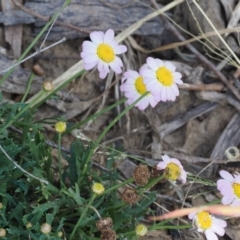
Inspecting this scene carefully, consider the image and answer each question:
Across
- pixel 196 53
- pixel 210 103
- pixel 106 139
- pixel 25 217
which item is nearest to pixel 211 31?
pixel 196 53

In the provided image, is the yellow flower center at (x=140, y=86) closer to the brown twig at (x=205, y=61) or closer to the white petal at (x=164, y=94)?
the white petal at (x=164, y=94)

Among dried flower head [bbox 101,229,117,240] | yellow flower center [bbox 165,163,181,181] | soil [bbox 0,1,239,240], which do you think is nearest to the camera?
dried flower head [bbox 101,229,117,240]

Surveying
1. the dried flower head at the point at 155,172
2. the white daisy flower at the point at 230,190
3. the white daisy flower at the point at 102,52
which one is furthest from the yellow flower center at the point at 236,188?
the white daisy flower at the point at 102,52

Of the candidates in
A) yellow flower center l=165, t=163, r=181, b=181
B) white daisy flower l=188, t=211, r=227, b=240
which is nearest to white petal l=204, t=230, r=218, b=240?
white daisy flower l=188, t=211, r=227, b=240

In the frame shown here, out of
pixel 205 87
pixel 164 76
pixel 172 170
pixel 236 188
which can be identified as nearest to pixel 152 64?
pixel 164 76

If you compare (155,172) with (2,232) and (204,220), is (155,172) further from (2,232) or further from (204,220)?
(2,232)

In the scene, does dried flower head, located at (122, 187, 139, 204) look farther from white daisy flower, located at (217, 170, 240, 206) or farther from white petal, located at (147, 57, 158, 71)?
white petal, located at (147, 57, 158, 71)
